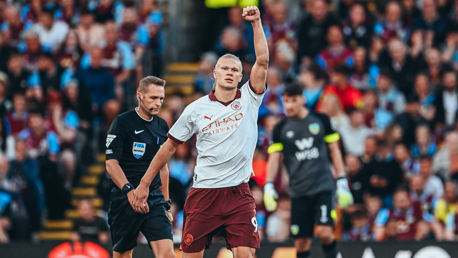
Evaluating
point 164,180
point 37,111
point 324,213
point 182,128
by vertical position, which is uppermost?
point 182,128

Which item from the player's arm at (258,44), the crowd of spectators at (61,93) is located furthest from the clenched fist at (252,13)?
the crowd of spectators at (61,93)

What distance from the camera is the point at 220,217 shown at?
6566 mm

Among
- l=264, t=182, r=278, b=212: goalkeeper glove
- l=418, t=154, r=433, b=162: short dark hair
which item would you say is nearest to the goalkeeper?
l=264, t=182, r=278, b=212: goalkeeper glove

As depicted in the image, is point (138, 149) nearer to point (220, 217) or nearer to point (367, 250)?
point (220, 217)

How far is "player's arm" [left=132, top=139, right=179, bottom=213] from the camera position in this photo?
6609 millimetres

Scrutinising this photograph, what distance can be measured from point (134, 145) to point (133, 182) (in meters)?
0.39

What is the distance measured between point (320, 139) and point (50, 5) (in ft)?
28.6

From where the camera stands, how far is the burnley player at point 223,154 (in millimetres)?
6523

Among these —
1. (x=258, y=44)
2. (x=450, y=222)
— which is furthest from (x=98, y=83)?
(x=258, y=44)

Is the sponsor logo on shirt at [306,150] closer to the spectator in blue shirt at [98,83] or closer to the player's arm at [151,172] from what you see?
the player's arm at [151,172]

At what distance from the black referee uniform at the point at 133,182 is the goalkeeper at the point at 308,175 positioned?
191 centimetres

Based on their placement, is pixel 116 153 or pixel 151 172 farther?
pixel 116 153

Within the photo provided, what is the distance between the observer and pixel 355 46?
12.7 meters

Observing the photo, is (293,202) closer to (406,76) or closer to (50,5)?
(406,76)
